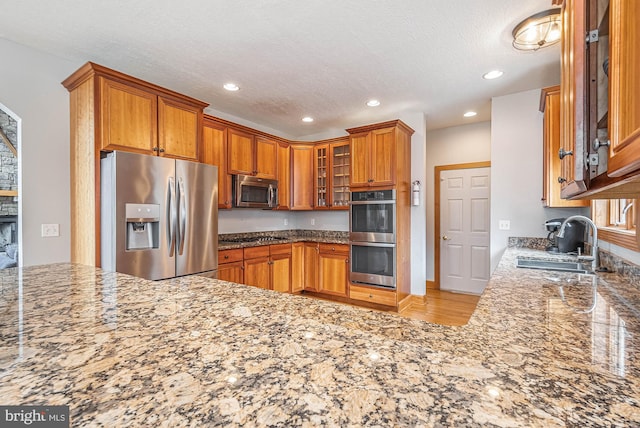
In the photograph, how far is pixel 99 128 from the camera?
242cm

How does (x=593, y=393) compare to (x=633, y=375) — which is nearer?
(x=593, y=393)

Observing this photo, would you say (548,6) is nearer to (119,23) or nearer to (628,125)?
(628,125)

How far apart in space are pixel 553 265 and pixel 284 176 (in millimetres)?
3456

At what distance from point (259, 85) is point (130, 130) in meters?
1.33

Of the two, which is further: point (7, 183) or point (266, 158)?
point (266, 158)

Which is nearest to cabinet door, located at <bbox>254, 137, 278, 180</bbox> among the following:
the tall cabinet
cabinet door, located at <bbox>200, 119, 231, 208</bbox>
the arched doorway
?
cabinet door, located at <bbox>200, 119, 231, 208</bbox>

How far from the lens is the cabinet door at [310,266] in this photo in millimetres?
4375

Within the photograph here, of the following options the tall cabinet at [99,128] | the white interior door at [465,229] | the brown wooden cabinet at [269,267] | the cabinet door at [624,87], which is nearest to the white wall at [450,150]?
the white interior door at [465,229]

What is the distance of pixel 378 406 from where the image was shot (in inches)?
16.2

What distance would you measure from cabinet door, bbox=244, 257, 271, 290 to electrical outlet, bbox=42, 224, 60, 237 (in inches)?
70.4

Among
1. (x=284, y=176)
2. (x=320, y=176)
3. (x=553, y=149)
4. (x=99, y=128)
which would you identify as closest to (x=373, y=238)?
(x=320, y=176)

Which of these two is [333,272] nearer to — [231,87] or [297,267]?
[297,267]

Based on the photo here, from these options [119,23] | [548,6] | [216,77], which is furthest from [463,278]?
[119,23]

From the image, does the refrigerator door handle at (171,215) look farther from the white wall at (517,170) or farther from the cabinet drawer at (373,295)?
the white wall at (517,170)
